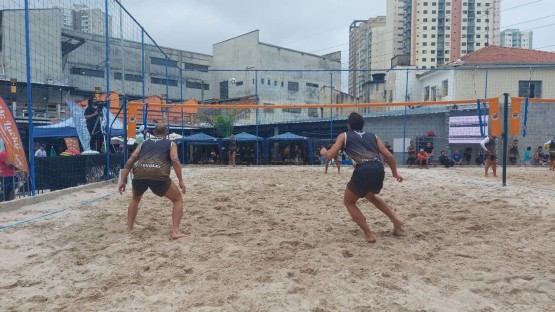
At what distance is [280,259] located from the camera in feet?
12.5

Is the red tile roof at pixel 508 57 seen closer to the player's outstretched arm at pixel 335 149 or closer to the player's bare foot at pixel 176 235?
the player's outstretched arm at pixel 335 149

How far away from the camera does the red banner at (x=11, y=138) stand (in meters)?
6.54

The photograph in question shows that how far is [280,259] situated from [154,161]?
187 cm

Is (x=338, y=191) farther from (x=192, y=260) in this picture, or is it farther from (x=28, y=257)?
(x=28, y=257)

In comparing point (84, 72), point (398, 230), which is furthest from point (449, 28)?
point (398, 230)

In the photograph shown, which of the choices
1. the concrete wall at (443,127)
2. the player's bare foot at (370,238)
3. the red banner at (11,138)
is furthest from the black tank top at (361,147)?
the concrete wall at (443,127)

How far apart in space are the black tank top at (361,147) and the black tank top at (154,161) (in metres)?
1.98

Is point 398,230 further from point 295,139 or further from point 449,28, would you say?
point 449,28

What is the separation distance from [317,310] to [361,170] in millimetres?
1927

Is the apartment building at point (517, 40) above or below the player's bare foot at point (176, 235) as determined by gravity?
above

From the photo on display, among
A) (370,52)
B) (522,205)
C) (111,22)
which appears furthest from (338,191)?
(370,52)

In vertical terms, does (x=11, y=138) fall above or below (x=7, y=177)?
above

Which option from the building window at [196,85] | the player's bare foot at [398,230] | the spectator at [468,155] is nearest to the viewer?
the player's bare foot at [398,230]

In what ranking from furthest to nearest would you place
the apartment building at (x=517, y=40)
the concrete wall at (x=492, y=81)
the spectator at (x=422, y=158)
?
the apartment building at (x=517, y=40), the concrete wall at (x=492, y=81), the spectator at (x=422, y=158)
